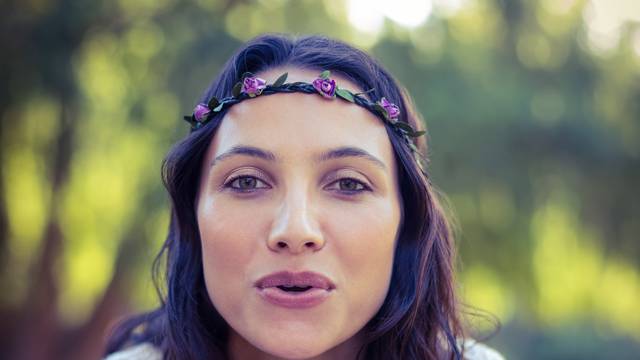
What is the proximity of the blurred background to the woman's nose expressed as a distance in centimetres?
398

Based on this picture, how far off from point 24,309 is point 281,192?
5137 millimetres

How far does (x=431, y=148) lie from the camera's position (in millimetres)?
Result: 6121

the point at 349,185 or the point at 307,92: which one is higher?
the point at 307,92

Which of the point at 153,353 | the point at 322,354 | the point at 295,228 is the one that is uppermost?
the point at 295,228

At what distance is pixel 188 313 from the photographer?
194 cm

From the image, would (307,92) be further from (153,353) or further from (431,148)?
(431,148)

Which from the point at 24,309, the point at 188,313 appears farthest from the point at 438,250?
the point at 24,309

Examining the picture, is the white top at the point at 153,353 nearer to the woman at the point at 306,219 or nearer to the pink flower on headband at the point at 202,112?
the woman at the point at 306,219

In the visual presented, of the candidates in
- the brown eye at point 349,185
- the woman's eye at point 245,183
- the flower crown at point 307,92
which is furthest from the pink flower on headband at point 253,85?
the brown eye at point 349,185

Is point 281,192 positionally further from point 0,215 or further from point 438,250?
point 0,215

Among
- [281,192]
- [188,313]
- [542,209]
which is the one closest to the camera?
[281,192]

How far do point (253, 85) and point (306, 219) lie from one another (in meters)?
0.42

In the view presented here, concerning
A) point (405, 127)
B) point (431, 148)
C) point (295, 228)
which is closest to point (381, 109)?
point (405, 127)

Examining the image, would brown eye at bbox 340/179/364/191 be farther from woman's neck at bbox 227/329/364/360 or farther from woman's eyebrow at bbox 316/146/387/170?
woman's neck at bbox 227/329/364/360
